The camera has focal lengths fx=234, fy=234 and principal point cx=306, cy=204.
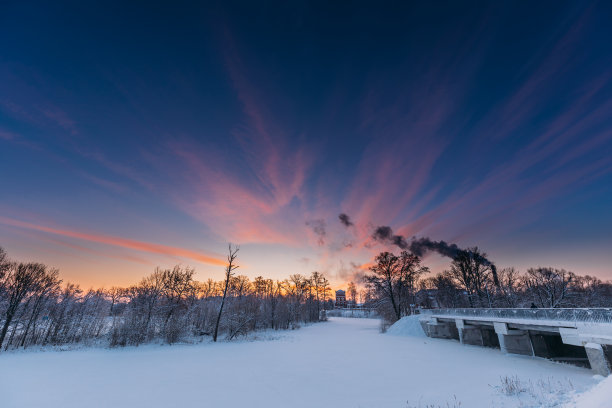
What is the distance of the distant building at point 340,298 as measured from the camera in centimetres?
13523

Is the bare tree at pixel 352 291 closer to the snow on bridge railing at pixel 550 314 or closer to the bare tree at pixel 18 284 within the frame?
the snow on bridge railing at pixel 550 314

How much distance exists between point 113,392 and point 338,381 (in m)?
12.4

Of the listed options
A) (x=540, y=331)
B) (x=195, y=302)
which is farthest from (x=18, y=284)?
(x=540, y=331)

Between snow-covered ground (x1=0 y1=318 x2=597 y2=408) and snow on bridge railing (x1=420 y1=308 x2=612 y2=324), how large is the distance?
3.34 meters

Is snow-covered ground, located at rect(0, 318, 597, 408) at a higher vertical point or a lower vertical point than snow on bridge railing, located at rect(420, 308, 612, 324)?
lower

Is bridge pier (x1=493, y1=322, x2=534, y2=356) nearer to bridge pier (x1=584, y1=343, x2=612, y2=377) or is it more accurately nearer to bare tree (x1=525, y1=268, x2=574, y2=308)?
bridge pier (x1=584, y1=343, x2=612, y2=377)

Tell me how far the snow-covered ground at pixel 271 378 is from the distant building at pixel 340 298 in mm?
119094

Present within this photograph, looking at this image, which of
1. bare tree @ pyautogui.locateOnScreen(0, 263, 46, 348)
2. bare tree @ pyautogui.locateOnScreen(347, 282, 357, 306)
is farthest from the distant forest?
bare tree @ pyautogui.locateOnScreen(347, 282, 357, 306)

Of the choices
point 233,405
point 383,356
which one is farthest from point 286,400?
point 383,356

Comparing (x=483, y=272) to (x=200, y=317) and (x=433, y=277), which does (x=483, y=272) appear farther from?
(x=200, y=317)

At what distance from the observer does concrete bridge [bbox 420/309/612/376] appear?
14.7 metres

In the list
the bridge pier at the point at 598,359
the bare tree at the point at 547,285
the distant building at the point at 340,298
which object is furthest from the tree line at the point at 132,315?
the distant building at the point at 340,298

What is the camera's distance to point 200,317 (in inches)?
1834

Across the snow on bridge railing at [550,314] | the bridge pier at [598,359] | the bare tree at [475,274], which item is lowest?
the bridge pier at [598,359]
